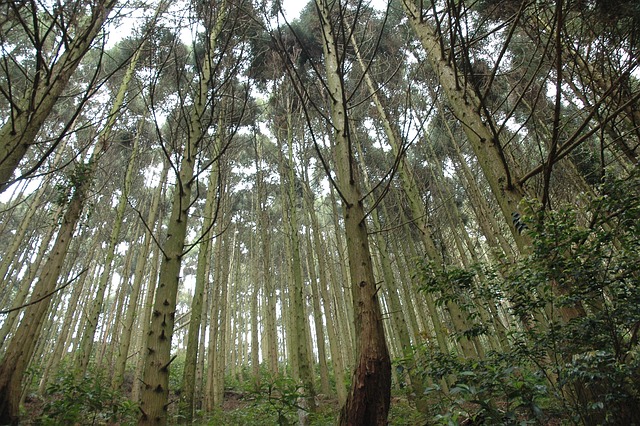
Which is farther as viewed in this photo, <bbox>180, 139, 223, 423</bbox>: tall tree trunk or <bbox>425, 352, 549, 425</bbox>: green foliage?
<bbox>180, 139, 223, 423</bbox>: tall tree trunk

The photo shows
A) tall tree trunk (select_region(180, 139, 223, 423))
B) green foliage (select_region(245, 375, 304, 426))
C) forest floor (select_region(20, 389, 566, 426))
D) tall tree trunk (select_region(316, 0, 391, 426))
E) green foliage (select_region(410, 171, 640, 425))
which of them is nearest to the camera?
tall tree trunk (select_region(316, 0, 391, 426))

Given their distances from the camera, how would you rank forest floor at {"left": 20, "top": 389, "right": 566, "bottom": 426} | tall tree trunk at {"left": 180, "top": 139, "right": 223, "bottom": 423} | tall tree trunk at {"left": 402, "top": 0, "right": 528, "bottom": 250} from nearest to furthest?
tall tree trunk at {"left": 402, "top": 0, "right": 528, "bottom": 250}, forest floor at {"left": 20, "top": 389, "right": 566, "bottom": 426}, tall tree trunk at {"left": 180, "top": 139, "right": 223, "bottom": 423}

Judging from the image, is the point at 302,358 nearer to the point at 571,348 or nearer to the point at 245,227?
the point at 571,348

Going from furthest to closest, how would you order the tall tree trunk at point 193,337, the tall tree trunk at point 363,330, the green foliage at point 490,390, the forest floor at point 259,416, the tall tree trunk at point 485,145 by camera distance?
the tall tree trunk at point 193,337
the forest floor at point 259,416
the tall tree trunk at point 485,145
the green foliage at point 490,390
the tall tree trunk at point 363,330

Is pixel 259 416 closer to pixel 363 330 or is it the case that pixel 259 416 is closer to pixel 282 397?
pixel 282 397

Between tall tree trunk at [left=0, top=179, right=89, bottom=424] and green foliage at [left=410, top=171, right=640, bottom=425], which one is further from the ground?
tall tree trunk at [left=0, top=179, right=89, bottom=424]

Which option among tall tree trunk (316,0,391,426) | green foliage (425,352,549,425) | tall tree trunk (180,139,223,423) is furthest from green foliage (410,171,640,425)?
tall tree trunk (180,139,223,423)

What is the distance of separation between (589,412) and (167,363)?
9.14 ft

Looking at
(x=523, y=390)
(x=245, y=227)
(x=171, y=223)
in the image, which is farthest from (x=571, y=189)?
(x=245, y=227)

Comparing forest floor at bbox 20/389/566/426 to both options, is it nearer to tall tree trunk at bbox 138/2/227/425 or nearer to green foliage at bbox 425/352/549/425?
green foliage at bbox 425/352/549/425

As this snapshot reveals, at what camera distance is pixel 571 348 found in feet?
7.36

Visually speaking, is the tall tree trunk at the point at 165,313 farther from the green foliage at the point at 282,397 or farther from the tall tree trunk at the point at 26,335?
the tall tree trunk at the point at 26,335

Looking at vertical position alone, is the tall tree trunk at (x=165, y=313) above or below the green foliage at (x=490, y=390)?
above

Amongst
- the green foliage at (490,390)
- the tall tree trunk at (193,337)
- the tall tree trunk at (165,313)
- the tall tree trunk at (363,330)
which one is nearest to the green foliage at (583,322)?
the green foliage at (490,390)
